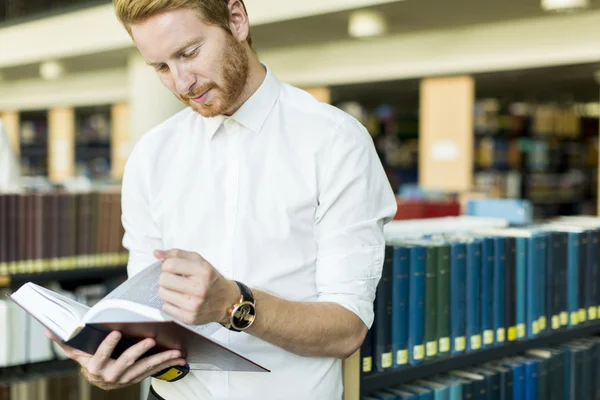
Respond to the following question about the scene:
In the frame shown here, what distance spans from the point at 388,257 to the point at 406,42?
6212 millimetres

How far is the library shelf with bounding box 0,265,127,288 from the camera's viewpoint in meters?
3.10

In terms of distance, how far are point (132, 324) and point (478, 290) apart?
1140mm

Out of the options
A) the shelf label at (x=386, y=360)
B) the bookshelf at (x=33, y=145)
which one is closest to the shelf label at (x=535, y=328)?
the shelf label at (x=386, y=360)

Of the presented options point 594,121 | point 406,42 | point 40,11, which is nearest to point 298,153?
point 406,42

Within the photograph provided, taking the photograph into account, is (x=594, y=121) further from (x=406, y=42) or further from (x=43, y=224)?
(x=43, y=224)

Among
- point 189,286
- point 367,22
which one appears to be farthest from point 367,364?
point 367,22

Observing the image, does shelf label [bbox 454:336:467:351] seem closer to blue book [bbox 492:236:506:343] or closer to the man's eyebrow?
blue book [bbox 492:236:506:343]

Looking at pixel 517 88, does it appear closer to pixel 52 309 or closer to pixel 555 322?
pixel 555 322

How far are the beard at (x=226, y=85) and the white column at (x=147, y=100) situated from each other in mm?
7017

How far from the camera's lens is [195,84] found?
50.8 inches

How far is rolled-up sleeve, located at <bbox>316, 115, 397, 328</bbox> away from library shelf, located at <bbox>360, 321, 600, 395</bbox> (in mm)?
432

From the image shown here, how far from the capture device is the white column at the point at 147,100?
8312 mm

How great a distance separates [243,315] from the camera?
1.11m

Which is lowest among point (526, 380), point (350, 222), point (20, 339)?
point (20, 339)
